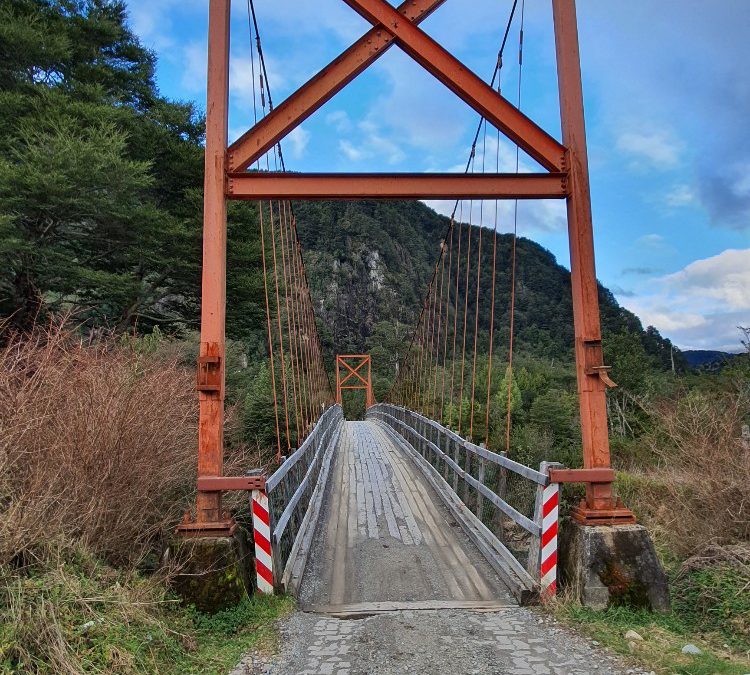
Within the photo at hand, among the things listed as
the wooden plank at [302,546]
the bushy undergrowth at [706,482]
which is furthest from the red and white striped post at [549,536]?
the wooden plank at [302,546]

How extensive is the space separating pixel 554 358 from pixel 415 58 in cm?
6332

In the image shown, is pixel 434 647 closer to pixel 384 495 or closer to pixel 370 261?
pixel 384 495

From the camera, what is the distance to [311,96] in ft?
15.7

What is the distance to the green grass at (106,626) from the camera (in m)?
2.69

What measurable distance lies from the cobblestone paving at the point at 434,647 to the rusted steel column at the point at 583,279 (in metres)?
1.01

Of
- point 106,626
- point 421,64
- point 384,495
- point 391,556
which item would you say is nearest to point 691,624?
point 391,556

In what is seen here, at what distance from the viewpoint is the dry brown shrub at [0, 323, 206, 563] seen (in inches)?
126

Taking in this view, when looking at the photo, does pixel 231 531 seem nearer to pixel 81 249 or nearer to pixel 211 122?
pixel 211 122

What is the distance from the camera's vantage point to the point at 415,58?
4.91 meters

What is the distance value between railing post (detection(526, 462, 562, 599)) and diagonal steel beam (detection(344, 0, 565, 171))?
265 centimetres

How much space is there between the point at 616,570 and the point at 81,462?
3.69 meters

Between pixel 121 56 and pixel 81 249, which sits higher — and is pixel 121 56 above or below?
above

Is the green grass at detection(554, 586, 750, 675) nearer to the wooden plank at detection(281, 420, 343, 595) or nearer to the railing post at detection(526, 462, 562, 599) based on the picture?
the railing post at detection(526, 462, 562, 599)

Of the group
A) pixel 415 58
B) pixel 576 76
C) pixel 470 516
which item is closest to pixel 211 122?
pixel 415 58
